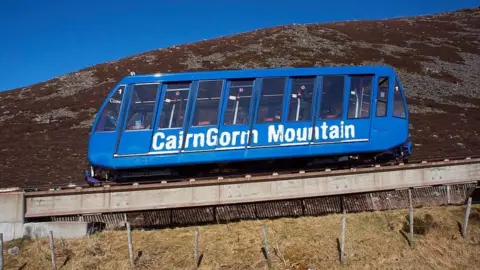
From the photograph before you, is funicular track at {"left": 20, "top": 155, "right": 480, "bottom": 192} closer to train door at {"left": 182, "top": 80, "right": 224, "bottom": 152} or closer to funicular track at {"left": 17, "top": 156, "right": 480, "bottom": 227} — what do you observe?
funicular track at {"left": 17, "top": 156, "right": 480, "bottom": 227}

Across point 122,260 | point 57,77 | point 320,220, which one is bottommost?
point 122,260

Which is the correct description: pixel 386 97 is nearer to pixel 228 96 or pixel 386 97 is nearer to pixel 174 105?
pixel 228 96

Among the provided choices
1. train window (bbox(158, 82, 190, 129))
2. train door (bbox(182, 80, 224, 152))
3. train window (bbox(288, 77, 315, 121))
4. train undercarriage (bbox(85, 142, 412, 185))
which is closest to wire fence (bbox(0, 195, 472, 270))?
train undercarriage (bbox(85, 142, 412, 185))

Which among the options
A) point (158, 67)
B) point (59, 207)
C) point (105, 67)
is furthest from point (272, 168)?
point (105, 67)

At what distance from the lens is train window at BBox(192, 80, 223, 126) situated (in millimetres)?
13812

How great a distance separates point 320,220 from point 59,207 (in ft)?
24.3

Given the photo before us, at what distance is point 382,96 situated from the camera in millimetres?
15016

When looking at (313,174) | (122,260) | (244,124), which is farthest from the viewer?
(244,124)

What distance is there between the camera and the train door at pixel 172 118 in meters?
13.5

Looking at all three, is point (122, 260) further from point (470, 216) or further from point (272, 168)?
point (470, 216)

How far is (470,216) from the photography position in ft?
42.2

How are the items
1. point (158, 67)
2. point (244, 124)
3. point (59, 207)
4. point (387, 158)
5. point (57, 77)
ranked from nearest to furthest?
1. point (59, 207)
2. point (244, 124)
3. point (387, 158)
4. point (158, 67)
5. point (57, 77)

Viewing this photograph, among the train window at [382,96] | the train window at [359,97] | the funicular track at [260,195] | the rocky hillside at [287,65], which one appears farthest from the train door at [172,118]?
the rocky hillside at [287,65]

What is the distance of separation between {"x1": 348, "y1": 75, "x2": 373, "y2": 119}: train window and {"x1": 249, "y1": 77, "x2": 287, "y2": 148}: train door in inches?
92.0
